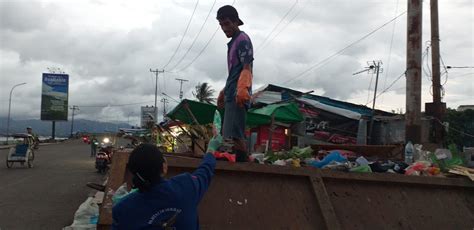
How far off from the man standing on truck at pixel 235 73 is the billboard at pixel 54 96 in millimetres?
56019

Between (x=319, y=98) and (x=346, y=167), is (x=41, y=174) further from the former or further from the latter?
(x=346, y=167)

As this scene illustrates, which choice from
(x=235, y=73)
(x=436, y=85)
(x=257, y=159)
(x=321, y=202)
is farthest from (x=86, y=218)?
(x=436, y=85)

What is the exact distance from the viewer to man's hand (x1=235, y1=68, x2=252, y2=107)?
3748mm

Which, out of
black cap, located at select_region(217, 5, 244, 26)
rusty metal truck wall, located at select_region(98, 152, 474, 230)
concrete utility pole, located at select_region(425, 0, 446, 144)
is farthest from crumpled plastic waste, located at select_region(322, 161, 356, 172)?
concrete utility pole, located at select_region(425, 0, 446, 144)

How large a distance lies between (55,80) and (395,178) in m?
57.7

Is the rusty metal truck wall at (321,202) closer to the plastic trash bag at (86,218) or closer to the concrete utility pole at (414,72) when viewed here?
the plastic trash bag at (86,218)

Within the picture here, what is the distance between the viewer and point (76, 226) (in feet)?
17.3

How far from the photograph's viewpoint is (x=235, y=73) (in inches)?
164

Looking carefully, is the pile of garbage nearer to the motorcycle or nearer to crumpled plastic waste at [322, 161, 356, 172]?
crumpled plastic waste at [322, 161, 356, 172]

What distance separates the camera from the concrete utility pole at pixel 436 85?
Answer: 1045 centimetres

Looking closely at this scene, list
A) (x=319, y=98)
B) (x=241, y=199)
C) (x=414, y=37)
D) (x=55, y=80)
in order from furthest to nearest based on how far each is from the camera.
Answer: (x=55, y=80) → (x=319, y=98) → (x=414, y=37) → (x=241, y=199)

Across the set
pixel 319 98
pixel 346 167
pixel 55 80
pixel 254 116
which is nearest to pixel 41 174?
pixel 254 116

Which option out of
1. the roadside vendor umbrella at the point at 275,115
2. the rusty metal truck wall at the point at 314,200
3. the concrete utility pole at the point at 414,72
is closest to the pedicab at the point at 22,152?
the roadside vendor umbrella at the point at 275,115

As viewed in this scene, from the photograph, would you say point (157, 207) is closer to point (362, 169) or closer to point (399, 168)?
point (362, 169)
